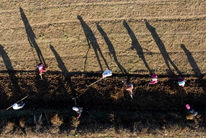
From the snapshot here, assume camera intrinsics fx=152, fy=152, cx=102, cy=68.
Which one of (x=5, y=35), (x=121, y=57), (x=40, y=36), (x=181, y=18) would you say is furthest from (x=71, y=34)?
(x=181, y=18)

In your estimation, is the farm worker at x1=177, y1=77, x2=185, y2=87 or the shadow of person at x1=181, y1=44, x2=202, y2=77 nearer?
the farm worker at x1=177, y1=77, x2=185, y2=87

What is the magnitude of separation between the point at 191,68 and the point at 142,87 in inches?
125

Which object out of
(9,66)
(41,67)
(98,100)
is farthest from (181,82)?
(9,66)

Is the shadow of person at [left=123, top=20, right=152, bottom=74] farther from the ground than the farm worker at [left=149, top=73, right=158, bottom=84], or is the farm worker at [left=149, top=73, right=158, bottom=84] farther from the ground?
the shadow of person at [left=123, top=20, right=152, bottom=74]

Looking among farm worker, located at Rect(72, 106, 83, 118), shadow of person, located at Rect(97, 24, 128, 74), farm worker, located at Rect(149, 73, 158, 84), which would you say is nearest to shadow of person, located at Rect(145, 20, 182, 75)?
farm worker, located at Rect(149, 73, 158, 84)

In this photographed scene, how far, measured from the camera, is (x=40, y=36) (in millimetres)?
9500

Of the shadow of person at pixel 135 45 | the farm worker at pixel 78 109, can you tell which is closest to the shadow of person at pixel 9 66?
the farm worker at pixel 78 109

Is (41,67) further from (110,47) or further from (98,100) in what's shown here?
(110,47)

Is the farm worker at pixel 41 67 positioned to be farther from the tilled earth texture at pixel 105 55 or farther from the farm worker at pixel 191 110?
the farm worker at pixel 191 110

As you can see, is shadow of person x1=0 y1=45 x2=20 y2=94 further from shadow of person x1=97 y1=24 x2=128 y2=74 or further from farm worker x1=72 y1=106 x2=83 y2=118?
shadow of person x1=97 y1=24 x2=128 y2=74

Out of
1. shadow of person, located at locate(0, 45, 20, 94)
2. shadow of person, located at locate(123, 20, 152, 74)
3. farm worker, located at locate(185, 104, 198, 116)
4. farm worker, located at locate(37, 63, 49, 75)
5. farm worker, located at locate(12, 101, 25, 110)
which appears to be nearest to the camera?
farm worker, located at locate(185, 104, 198, 116)

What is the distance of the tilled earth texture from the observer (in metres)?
9.20

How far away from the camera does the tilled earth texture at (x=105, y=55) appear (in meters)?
9.20

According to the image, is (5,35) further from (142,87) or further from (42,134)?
(142,87)
